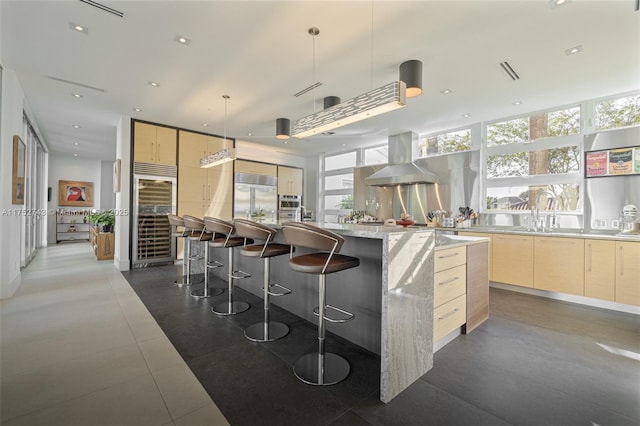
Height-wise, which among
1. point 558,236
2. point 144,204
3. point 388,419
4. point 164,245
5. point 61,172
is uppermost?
point 61,172

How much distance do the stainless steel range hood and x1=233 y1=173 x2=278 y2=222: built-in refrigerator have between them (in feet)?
9.37

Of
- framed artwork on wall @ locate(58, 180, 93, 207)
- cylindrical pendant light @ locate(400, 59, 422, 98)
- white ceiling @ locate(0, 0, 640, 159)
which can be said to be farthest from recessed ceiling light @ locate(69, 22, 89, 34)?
framed artwork on wall @ locate(58, 180, 93, 207)

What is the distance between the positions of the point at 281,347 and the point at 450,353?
1330 millimetres

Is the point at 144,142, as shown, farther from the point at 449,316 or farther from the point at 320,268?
the point at 449,316

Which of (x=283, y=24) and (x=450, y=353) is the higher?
(x=283, y=24)

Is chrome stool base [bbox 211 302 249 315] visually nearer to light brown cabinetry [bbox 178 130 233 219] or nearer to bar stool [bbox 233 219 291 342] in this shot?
bar stool [bbox 233 219 291 342]

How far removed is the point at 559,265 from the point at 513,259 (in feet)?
1.62

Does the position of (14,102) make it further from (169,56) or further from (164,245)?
(164,245)

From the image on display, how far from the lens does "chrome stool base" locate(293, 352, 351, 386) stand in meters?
1.71

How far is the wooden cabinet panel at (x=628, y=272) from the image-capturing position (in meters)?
2.89

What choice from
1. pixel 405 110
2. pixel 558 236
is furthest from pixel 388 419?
pixel 405 110

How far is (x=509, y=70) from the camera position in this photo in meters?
3.16

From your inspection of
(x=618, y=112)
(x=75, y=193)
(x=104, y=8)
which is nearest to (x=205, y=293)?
(x=104, y=8)

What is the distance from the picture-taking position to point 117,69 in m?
3.31
